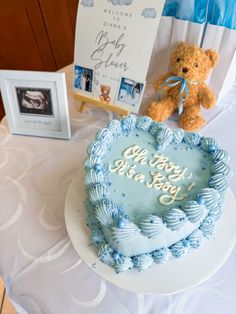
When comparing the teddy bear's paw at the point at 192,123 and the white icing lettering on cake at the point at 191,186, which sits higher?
the white icing lettering on cake at the point at 191,186

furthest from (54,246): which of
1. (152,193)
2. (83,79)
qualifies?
(83,79)

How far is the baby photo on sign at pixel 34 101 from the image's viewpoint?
835mm

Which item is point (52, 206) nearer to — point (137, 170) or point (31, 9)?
point (137, 170)

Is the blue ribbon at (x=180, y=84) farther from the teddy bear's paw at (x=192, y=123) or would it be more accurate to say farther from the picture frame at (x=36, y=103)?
the picture frame at (x=36, y=103)

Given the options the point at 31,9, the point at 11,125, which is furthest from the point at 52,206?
the point at 31,9

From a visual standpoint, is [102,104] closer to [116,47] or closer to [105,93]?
[105,93]

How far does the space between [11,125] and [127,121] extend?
432 millimetres

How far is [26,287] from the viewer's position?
624mm

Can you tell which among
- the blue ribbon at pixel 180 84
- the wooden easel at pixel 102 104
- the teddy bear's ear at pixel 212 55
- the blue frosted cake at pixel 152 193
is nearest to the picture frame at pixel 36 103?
the wooden easel at pixel 102 104

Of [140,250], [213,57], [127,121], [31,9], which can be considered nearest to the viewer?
[140,250]

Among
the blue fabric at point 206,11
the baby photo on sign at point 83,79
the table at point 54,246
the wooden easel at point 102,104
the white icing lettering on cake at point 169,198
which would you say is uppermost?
the blue fabric at point 206,11

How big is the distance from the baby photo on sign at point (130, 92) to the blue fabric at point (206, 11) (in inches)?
10.3

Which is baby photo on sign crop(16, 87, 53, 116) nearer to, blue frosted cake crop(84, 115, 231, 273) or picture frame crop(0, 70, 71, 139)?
picture frame crop(0, 70, 71, 139)

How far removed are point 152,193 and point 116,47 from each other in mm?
484
